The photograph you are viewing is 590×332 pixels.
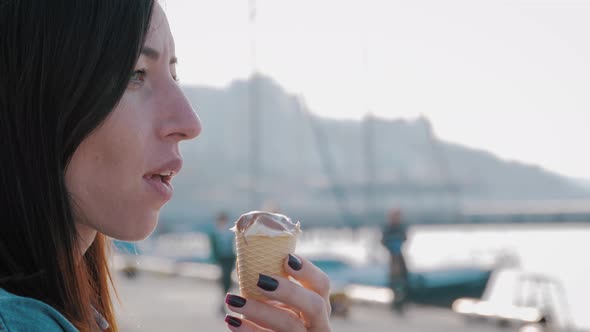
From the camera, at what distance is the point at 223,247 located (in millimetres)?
12375

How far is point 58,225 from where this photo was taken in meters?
1.24

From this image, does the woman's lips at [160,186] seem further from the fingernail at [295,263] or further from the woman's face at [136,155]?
the fingernail at [295,263]

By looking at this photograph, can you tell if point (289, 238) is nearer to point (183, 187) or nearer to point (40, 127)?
point (40, 127)

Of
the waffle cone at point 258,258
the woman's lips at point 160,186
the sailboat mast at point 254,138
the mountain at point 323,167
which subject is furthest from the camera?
the mountain at point 323,167

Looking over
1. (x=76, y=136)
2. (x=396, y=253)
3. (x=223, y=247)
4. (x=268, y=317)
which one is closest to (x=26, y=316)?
(x=76, y=136)

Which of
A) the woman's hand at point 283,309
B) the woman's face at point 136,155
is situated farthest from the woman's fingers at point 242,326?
the woman's face at point 136,155

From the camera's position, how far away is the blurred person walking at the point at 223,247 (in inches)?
480

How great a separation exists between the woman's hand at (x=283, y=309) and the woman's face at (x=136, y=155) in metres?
0.33

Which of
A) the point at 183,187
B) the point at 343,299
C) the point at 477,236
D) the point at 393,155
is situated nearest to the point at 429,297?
the point at 343,299

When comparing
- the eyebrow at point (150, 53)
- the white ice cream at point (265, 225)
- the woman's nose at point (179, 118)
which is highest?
the eyebrow at point (150, 53)

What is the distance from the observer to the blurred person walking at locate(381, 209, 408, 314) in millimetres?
12703

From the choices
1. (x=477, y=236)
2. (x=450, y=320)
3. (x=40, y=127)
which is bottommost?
(x=477, y=236)

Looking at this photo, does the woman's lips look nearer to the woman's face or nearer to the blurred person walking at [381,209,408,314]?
the woman's face

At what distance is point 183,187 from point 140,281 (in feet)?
237
